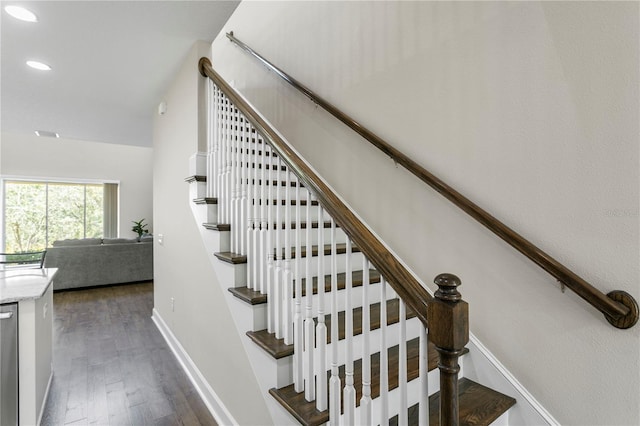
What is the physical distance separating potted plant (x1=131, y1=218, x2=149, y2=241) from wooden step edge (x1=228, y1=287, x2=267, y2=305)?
24.8 feet

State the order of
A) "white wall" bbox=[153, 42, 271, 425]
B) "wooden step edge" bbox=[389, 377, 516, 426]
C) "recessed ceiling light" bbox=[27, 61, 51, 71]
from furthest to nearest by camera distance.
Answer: "recessed ceiling light" bbox=[27, 61, 51, 71], "white wall" bbox=[153, 42, 271, 425], "wooden step edge" bbox=[389, 377, 516, 426]

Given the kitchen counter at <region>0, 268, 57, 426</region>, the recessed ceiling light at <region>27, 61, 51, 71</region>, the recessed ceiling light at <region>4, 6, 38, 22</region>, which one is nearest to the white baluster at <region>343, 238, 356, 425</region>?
the kitchen counter at <region>0, 268, 57, 426</region>

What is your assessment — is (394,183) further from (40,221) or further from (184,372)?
(40,221)

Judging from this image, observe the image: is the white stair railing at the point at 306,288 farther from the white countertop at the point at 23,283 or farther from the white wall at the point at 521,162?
the white countertop at the point at 23,283

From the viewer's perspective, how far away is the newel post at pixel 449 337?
0.72 metres

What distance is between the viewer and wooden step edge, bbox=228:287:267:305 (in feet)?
5.06

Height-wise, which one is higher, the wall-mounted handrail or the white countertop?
the wall-mounted handrail

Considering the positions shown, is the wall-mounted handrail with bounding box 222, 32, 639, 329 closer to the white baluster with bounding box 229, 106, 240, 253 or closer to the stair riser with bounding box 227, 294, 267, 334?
the white baluster with bounding box 229, 106, 240, 253

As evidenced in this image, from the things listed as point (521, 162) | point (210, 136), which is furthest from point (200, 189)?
point (521, 162)

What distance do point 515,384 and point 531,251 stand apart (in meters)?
0.64

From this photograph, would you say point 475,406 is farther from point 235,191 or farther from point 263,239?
point 235,191

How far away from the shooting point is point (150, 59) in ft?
8.68

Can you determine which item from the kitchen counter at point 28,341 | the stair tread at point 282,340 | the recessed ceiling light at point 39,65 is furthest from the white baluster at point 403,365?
the recessed ceiling light at point 39,65

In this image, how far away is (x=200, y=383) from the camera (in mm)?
2322
